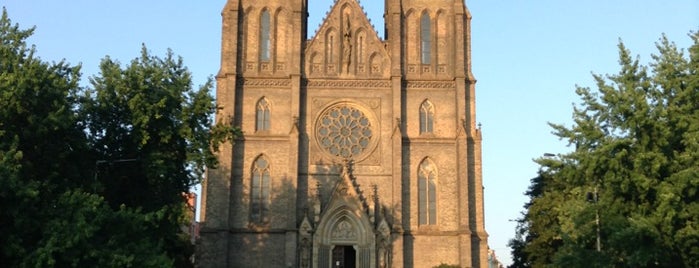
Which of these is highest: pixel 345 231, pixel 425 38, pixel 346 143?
pixel 425 38

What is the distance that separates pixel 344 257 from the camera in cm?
4919

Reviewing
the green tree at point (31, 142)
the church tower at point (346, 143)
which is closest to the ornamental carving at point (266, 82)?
the church tower at point (346, 143)

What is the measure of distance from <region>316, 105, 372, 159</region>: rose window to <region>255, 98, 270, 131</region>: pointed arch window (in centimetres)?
284

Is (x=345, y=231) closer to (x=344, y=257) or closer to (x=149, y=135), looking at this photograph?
(x=344, y=257)

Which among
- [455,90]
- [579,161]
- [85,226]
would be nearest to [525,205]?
[455,90]

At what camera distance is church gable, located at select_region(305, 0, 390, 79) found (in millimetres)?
50406

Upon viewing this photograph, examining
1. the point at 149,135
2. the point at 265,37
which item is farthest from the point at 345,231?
the point at 149,135

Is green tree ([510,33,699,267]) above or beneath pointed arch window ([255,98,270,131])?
beneath

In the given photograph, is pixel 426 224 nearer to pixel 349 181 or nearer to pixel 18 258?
pixel 349 181

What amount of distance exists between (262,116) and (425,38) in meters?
10.4

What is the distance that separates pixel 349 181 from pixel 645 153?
2193 cm

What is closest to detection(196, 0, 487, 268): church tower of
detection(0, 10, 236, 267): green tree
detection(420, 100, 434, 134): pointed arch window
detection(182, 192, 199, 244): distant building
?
detection(420, 100, 434, 134): pointed arch window

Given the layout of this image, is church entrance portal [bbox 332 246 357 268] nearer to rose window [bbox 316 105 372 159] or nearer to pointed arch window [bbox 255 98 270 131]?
rose window [bbox 316 105 372 159]

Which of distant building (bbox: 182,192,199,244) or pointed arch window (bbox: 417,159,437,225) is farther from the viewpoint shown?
pointed arch window (bbox: 417,159,437,225)
